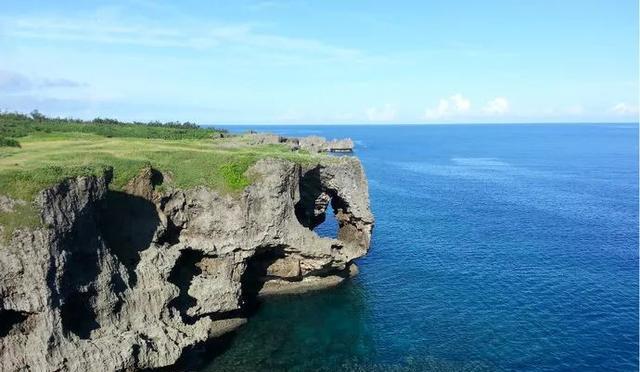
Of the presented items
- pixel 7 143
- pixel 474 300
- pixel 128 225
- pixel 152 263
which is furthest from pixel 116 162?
pixel 474 300

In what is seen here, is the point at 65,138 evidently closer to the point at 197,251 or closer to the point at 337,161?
the point at 197,251

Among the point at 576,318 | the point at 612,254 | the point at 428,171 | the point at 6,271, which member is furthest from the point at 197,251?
the point at 428,171

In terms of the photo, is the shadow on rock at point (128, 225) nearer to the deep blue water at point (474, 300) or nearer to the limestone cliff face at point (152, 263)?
the limestone cliff face at point (152, 263)

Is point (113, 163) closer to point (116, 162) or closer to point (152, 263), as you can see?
point (116, 162)

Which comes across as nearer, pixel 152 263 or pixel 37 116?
pixel 152 263

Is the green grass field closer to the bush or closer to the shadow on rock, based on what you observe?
the bush

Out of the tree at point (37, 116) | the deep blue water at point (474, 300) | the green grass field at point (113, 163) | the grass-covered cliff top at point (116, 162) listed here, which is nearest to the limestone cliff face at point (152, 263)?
the green grass field at point (113, 163)

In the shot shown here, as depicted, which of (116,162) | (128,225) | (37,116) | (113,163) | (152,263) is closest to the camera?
(152,263)
